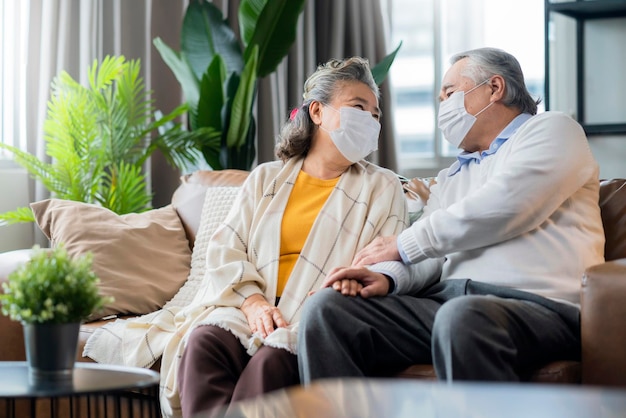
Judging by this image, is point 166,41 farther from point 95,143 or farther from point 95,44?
point 95,143

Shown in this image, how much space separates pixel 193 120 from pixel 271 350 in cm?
207

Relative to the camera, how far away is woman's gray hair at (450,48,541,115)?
7.77ft

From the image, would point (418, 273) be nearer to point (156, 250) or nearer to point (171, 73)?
point (156, 250)

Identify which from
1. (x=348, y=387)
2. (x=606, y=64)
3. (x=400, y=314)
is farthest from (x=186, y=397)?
(x=606, y=64)

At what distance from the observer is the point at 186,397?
2.01 meters

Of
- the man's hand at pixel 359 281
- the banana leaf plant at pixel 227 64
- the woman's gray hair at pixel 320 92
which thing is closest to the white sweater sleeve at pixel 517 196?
the man's hand at pixel 359 281

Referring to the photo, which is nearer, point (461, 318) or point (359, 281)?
point (461, 318)

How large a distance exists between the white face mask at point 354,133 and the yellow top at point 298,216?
0.09 meters

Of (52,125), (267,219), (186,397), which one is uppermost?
(52,125)

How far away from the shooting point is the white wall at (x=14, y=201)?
3689mm

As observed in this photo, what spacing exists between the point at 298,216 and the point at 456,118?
49cm

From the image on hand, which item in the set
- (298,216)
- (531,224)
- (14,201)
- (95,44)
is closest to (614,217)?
(531,224)

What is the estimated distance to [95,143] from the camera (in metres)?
3.72

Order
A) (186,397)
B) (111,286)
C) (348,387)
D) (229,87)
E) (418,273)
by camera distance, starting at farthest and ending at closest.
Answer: (229,87) → (111,286) → (418,273) → (186,397) → (348,387)
